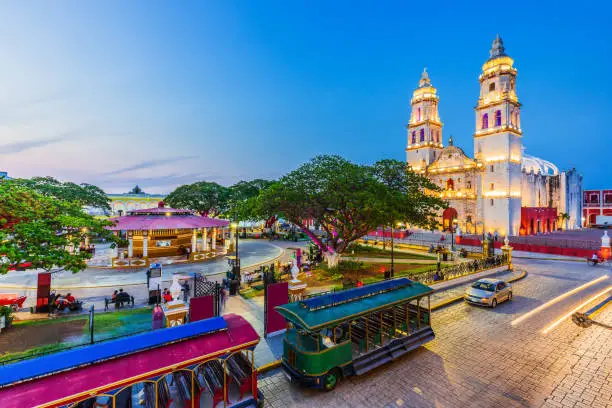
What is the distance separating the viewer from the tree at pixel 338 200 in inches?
830

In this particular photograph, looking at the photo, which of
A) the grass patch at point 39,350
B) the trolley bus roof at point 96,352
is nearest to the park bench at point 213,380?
the trolley bus roof at point 96,352

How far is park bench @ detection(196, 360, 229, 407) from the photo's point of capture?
Answer: 6.74 m

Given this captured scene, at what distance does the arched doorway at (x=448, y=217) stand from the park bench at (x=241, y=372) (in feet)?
176

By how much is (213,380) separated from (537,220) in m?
62.0

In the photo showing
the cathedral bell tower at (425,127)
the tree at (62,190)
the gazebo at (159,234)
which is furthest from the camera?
the cathedral bell tower at (425,127)

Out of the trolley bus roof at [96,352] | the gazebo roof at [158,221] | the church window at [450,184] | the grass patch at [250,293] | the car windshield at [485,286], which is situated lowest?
the grass patch at [250,293]

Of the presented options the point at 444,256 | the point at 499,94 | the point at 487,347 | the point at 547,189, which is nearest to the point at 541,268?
the point at 444,256

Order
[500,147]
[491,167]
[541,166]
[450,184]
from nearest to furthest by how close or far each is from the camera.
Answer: [500,147] → [491,167] → [450,184] → [541,166]

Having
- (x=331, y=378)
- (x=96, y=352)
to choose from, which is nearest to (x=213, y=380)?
(x=96, y=352)

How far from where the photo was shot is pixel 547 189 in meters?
60.5

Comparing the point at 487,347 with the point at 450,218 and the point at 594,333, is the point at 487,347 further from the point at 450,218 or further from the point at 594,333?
the point at 450,218

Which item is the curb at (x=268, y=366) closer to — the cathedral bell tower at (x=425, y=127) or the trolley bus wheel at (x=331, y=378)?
the trolley bus wheel at (x=331, y=378)

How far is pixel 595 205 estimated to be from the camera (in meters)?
76.6

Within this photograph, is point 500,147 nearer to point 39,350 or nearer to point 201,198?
point 201,198
